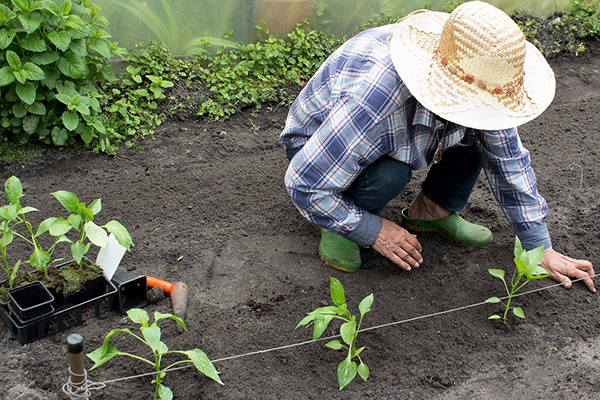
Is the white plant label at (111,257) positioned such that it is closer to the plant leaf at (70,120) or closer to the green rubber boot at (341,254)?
the green rubber boot at (341,254)

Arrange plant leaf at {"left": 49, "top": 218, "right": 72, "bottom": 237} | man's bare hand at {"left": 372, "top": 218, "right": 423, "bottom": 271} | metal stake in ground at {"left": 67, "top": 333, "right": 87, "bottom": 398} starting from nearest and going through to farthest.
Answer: metal stake in ground at {"left": 67, "top": 333, "right": 87, "bottom": 398} < plant leaf at {"left": 49, "top": 218, "right": 72, "bottom": 237} < man's bare hand at {"left": 372, "top": 218, "right": 423, "bottom": 271}

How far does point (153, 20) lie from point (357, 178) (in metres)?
1.87

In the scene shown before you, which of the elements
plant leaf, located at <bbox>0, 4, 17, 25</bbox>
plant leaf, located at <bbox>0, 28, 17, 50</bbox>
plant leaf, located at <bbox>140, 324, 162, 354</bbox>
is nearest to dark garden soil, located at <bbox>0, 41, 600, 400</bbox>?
plant leaf, located at <bbox>140, 324, 162, 354</bbox>

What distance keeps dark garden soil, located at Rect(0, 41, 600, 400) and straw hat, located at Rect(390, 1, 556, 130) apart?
0.89 meters

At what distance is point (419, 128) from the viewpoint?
2215 millimetres

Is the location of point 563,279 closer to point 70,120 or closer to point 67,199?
point 67,199

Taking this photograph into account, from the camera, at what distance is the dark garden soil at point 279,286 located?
6.84ft

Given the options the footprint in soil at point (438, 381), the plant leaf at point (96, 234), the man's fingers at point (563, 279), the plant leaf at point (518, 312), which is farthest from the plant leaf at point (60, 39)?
the man's fingers at point (563, 279)

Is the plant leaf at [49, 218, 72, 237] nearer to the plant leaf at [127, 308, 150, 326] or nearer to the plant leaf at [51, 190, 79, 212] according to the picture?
the plant leaf at [51, 190, 79, 212]

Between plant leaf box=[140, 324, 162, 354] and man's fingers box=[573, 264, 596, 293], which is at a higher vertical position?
plant leaf box=[140, 324, 162, 354]

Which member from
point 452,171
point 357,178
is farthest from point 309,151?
point 452,171

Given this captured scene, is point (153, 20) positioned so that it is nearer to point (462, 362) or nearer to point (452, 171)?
point (452, 171)

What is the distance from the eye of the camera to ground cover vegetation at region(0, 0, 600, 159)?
9.39 feet

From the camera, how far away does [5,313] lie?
203cm
